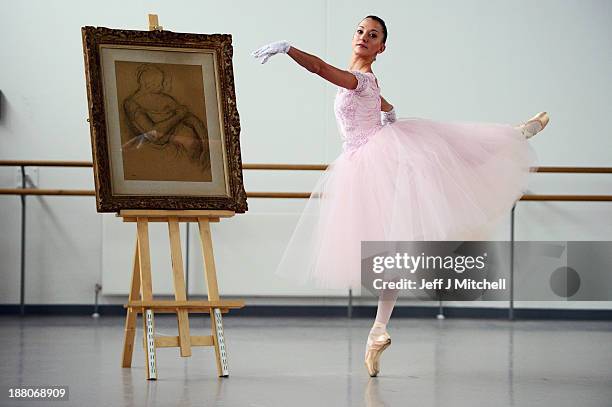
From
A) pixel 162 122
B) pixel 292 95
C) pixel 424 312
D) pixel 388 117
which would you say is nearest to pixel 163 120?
pixel 162 122

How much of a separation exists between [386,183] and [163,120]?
0.84m

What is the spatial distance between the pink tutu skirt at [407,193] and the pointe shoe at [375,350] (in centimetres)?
21

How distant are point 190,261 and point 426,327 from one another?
1577 millimetres

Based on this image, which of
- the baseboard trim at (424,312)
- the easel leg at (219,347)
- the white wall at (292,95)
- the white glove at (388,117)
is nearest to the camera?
the easel leg at (219,347)

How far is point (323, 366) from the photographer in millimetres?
3922

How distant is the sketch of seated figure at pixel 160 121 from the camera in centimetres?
366

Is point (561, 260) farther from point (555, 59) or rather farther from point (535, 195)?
point (555, 59)

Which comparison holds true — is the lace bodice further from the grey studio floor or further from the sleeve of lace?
the grey studio floor

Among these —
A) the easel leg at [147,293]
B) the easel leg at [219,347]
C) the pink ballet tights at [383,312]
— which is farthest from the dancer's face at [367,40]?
the easel leg at [219,347]

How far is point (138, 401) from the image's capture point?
2.96 m

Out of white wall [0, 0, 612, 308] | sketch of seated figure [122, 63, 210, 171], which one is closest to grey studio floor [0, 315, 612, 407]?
white wall [0, 0, 612, 308]

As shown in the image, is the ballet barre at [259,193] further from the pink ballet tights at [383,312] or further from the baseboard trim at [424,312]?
the pink ballet tights at [383,312]

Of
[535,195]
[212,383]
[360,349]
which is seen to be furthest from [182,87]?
[535,195]

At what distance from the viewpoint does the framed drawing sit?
361cm
